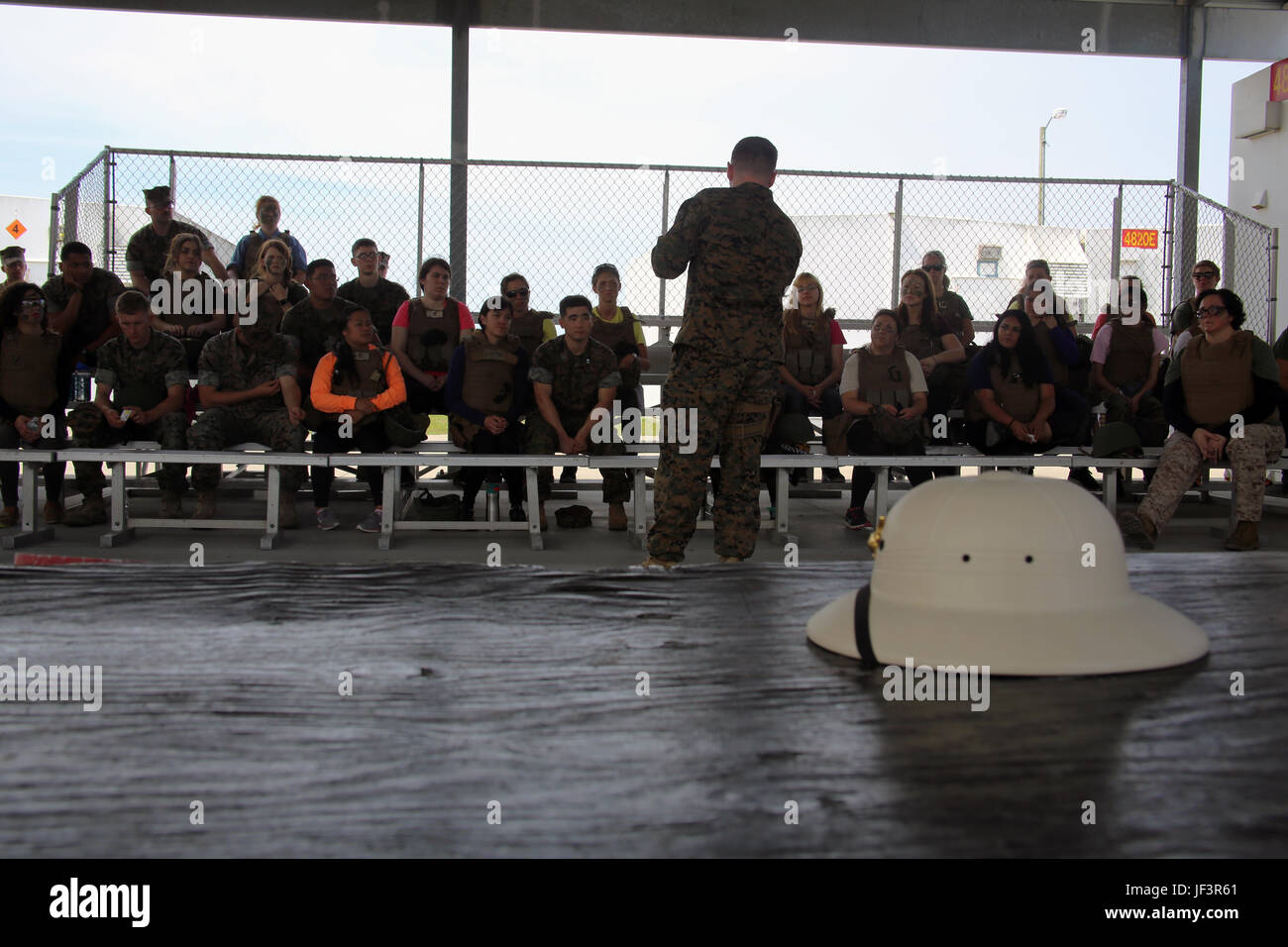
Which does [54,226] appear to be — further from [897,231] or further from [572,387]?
[897,231]

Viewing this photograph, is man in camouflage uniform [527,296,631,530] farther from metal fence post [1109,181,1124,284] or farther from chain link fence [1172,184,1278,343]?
chain link fence [1172,184,1278,343]

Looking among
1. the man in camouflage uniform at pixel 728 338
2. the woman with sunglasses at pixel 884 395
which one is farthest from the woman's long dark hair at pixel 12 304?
the woman with sunglasses at pixel 884 395

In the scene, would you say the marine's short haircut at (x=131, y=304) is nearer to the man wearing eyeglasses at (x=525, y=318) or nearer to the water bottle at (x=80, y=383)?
the water bottle at (x=80, y=383)

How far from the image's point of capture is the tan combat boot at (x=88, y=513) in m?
6.21

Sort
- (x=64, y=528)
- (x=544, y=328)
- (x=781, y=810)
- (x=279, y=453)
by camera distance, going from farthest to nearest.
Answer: (x=544, y=328) < (x=64, y=528) < (x=279, y=453) < (x=781, y=810)

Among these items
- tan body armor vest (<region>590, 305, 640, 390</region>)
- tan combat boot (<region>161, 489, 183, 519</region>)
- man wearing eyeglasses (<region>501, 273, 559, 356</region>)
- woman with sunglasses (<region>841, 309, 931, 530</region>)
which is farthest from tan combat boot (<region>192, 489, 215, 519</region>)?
woman with sunglasses (<region>841, 309, 931, 530</region>)

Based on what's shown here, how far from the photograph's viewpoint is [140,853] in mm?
867

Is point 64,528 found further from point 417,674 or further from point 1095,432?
point 1095,432

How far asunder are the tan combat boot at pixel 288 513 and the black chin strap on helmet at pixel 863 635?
5210 millimetres

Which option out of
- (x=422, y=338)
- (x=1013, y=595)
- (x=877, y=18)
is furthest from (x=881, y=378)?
(x=877, y=18)

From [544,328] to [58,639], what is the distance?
5.62 m

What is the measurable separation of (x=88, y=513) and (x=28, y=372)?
2.81ft
